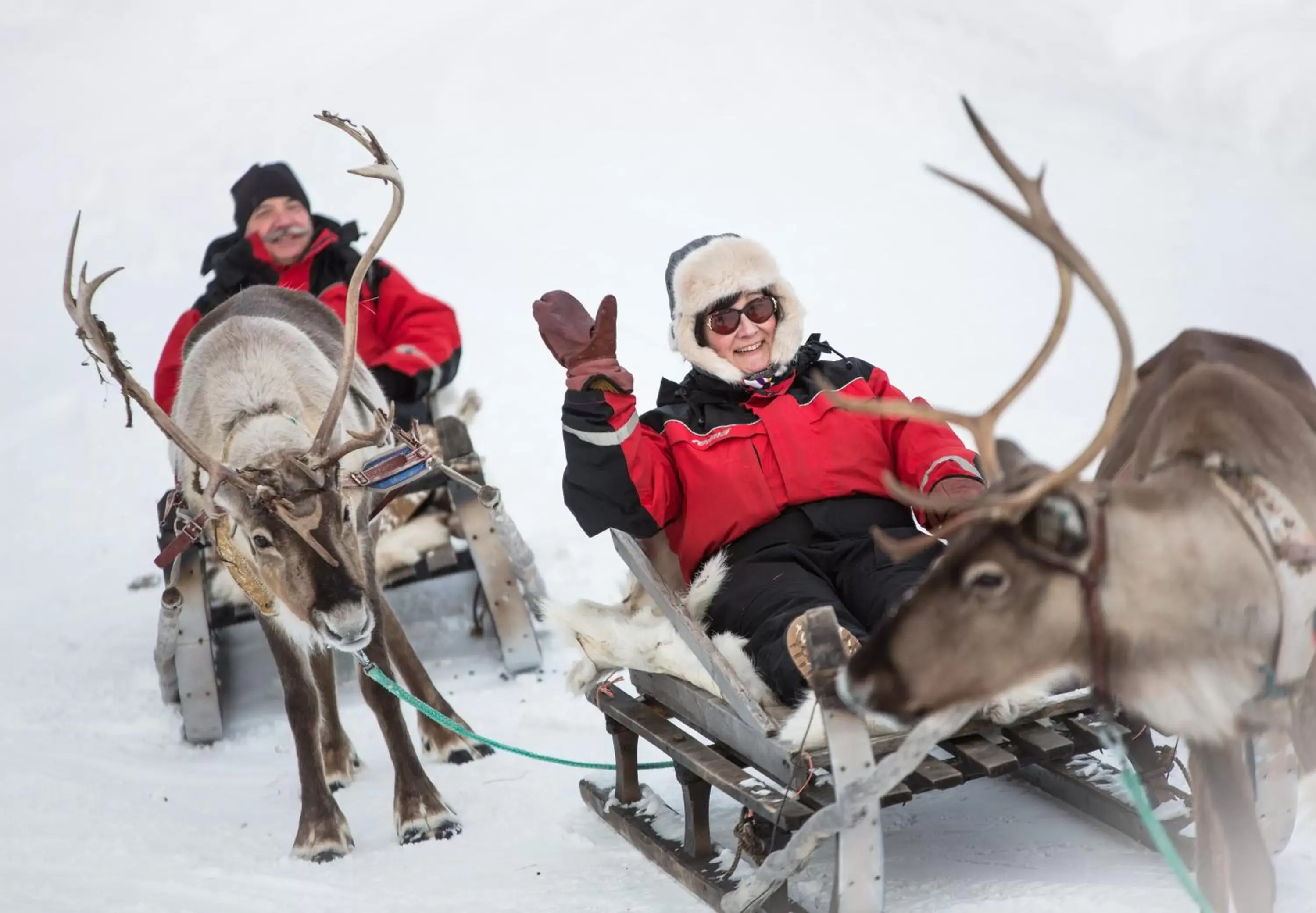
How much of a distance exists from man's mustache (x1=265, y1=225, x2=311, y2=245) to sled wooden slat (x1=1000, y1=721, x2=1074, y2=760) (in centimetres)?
342

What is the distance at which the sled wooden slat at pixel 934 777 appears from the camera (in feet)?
9.16

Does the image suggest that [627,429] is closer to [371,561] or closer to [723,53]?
[371,561]

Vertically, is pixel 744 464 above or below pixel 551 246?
below

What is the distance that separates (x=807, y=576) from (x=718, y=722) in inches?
16.8

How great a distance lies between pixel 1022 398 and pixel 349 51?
821cm

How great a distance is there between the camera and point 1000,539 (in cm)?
A: 207

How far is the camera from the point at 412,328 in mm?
5527

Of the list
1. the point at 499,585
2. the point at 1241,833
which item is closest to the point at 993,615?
the point at 1241,833

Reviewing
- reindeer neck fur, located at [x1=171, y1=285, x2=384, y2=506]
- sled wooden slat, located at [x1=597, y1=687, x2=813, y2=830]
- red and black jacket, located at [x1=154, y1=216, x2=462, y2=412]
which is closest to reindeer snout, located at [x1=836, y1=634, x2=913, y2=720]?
sled wooden slat, located at [x1=597, y1=687, x2=813, y2=830]

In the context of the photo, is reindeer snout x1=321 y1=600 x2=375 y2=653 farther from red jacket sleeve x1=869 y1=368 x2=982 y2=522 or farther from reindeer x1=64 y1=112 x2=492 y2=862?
red jacket sleeve x1=869 y1=368 x2=982 y2=522

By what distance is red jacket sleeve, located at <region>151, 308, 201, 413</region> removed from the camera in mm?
5164

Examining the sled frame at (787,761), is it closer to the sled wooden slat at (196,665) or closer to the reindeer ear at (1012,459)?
the reindeer ear at (1012,459)

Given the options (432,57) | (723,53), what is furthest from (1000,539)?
(432,57)

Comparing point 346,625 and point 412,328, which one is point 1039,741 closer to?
point 346,625
